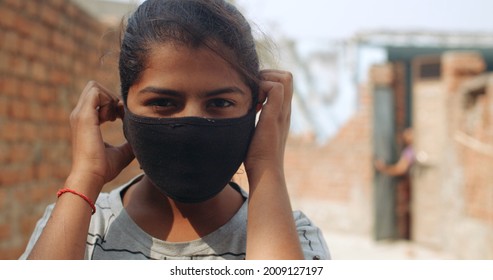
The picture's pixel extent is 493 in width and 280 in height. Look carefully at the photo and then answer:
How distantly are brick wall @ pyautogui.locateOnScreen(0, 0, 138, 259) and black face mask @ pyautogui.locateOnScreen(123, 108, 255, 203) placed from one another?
4.06 feet

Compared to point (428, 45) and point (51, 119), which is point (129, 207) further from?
point (428, 45)

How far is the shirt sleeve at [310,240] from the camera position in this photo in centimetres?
155

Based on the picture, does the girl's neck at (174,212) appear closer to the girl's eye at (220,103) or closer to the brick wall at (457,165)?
the girl's eye at (220,103)

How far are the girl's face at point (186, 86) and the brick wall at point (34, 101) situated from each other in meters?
1.28

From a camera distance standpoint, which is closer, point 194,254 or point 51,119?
point 194,254

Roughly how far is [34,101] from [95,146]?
7.41 feet

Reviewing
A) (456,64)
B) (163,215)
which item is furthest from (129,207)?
(456,64)

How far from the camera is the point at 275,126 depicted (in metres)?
Result: 1.60

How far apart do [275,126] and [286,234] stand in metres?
0.32

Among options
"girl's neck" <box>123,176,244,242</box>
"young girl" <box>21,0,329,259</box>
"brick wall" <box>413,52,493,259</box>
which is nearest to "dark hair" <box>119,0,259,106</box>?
"young girl" <box>21,0,329,259</box>

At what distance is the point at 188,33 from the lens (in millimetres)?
1505

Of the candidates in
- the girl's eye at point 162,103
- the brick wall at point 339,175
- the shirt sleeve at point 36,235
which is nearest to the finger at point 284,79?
the girl's eye at point 162,103

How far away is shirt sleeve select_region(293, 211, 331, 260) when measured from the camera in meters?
1.55

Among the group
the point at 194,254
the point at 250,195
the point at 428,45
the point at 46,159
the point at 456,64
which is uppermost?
the point at 250,195
